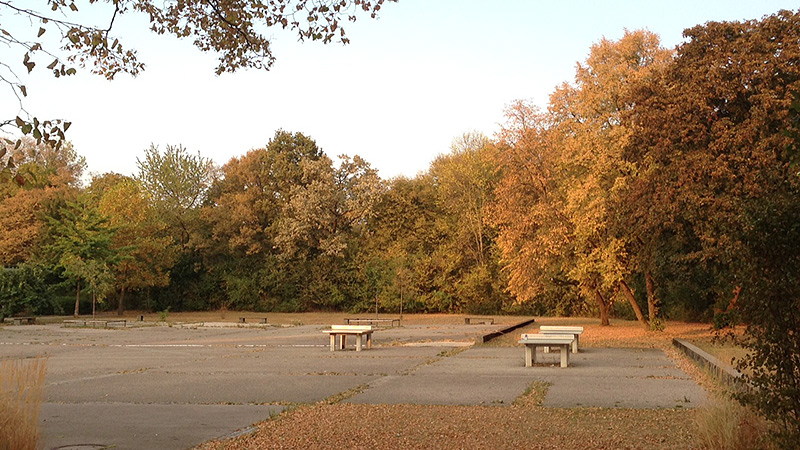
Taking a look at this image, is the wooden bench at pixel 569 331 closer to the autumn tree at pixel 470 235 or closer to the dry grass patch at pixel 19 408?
the dry grass patch at pixel 19 408

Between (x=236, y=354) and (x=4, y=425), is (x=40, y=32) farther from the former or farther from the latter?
(x=236, y=354)

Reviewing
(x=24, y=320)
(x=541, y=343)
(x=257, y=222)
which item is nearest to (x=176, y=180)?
(x=257, y=222)

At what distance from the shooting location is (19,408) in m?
6.04

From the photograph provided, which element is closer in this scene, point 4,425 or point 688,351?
point 4,425

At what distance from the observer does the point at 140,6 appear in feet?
26.0

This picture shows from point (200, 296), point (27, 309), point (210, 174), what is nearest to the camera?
point (27, 309)

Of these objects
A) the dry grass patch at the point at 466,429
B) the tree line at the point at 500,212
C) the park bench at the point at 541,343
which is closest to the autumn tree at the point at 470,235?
the tree line at the point at 500,212

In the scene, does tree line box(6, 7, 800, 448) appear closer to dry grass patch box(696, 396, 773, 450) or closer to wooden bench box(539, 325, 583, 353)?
dry grass patch box(696, 396, 773, 450)

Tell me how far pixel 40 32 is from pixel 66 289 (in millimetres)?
49017

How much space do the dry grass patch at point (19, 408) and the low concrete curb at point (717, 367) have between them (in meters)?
6.35

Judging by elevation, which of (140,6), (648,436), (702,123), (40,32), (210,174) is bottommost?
(648,436)

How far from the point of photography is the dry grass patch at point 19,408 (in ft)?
19.0

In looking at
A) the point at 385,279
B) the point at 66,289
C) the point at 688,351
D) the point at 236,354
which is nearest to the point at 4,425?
the point at 236,354

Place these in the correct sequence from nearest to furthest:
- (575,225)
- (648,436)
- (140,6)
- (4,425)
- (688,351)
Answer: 1. (4,425)
2. (648,436)
3. (140,6)
4. (688,351)
5. (575,225)
